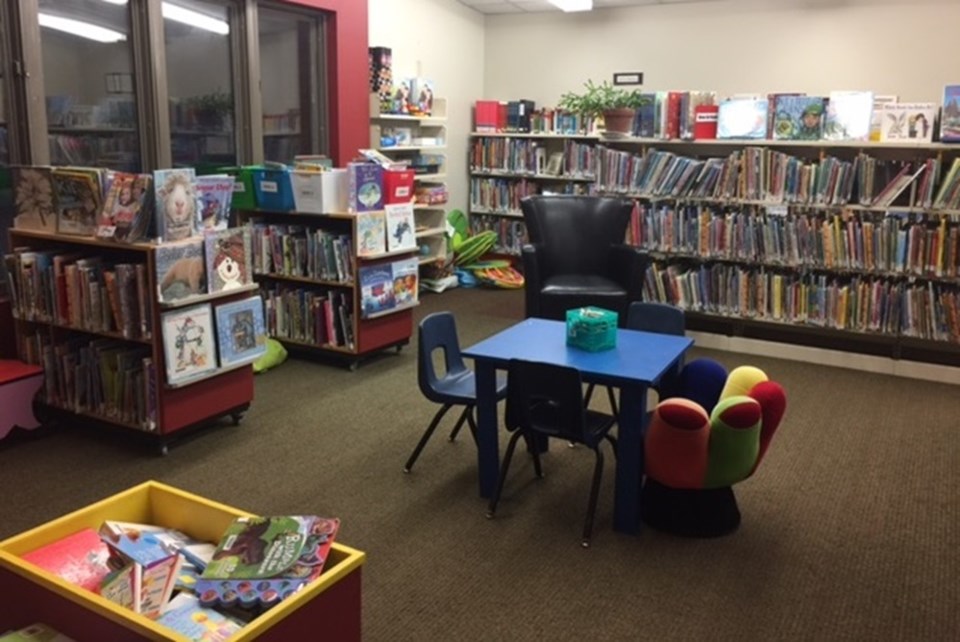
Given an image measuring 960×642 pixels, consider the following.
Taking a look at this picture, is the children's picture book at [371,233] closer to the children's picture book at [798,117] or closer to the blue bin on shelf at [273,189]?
the blue bin on shelf at [273,189]

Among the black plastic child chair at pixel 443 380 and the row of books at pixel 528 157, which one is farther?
the row of books at pixel 528 157

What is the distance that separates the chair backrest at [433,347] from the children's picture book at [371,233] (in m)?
1.36

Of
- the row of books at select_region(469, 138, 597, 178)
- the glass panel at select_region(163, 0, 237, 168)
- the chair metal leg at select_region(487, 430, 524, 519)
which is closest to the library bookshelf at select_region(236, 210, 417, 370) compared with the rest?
the glass panel at select_region(163, 0, 237, 168)

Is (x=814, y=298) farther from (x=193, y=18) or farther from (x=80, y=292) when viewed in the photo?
(x=193, y=18)

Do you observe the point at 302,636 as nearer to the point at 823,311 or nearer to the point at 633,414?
the point at 633,414

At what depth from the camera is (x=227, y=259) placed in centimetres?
396

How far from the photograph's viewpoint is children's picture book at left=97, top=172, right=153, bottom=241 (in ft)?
12.0

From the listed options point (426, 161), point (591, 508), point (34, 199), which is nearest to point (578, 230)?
point (426, 161)

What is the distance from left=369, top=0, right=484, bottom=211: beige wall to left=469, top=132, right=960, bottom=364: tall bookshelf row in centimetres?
228

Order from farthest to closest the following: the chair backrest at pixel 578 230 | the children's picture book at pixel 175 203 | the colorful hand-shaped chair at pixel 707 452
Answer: the chair backrest at pixel 578 230 < the children's picture book at pixel 175 203 < the colorful hand-shaped chair at pixel 707 452

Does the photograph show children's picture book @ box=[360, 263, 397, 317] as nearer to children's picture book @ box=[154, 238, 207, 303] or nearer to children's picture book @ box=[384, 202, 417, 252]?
children's picture book @ box=[384, 202, 417, 252]

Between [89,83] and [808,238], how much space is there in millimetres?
4645

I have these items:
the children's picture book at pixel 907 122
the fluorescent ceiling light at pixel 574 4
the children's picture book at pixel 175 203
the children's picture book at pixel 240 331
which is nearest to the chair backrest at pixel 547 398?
the children's picture book at pixel 240 331

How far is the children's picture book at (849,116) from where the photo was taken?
5.32 meters
